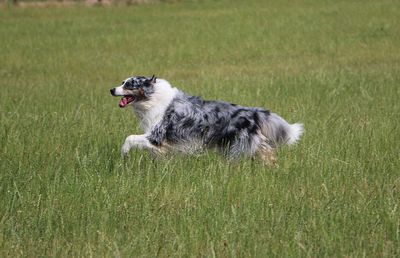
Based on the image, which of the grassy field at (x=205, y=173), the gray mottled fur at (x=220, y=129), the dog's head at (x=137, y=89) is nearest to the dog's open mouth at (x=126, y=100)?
the dog's head at (x=137, y=89)

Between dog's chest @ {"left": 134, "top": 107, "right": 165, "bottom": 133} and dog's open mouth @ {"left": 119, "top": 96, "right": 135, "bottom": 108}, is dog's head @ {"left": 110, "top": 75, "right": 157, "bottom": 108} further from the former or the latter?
dog's chest @ {"left": 134, "top": 107, "right": 165, "bottom": 133}

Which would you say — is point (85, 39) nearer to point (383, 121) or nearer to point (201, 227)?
point (383, 121)

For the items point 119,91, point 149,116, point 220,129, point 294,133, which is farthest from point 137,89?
point 294,133

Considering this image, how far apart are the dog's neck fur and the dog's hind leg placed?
0.63 ft

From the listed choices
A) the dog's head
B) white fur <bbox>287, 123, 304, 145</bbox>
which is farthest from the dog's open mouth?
white fur <bbox>287, 123, 304, 145</bbox>

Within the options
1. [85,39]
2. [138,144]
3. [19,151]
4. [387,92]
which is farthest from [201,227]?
[85,39]

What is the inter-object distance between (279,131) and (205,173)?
1.12 m

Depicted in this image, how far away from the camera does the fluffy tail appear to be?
662 cm

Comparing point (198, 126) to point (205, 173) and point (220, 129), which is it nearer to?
point (220, 129)

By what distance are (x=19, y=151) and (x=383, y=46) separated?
42.8 feet

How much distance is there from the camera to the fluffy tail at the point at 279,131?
6625mm

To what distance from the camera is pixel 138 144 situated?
6.65 meters

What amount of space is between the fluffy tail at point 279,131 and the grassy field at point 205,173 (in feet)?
0.56

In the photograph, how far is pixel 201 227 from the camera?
177 inches
